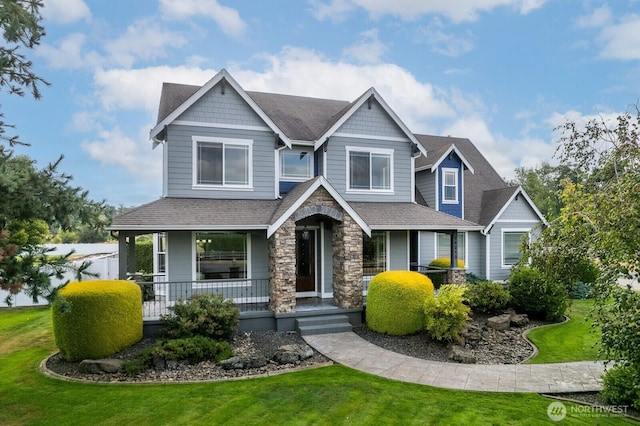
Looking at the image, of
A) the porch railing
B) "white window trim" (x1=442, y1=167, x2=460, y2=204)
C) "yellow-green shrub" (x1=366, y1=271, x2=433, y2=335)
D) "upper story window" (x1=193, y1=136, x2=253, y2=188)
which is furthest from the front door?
"white window trim" (x1=442, y1=167, x2=460, y2=204)

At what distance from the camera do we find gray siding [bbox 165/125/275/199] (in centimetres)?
1338

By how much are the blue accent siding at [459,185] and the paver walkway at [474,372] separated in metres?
10.6

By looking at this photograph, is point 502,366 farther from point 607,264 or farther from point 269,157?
point 269,157

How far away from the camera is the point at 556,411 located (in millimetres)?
6898

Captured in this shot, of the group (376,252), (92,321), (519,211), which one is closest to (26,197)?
(92,321)

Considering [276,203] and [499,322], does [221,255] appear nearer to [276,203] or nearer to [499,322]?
[276,203]

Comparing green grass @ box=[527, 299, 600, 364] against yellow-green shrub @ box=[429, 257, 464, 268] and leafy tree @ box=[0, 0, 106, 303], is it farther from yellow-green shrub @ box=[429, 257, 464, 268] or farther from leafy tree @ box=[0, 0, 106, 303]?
leafy tree @ box=[0, 0, 106, 303]

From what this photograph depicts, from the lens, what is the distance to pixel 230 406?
23.2ft

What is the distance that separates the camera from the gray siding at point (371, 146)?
15617 mm

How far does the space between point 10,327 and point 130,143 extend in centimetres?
1227

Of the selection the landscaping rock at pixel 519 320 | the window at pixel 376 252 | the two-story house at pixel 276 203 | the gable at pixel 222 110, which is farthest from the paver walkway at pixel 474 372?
the gable at pixel 222 110

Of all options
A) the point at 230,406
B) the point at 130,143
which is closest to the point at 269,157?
the point at 230,406

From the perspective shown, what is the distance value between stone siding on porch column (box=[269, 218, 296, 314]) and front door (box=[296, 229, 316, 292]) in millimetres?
2540

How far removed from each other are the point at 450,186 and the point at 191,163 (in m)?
13.0
